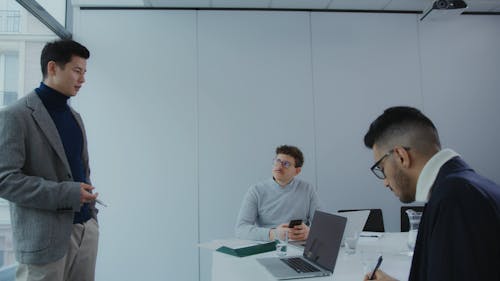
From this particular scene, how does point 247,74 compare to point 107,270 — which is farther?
point 247,74

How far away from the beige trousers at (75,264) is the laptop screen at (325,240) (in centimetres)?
116

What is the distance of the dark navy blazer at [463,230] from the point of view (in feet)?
2.99

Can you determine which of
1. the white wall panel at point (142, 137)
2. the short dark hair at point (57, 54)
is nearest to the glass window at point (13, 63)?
the white wall panel at point (142, 137)

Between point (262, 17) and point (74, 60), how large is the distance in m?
2.74

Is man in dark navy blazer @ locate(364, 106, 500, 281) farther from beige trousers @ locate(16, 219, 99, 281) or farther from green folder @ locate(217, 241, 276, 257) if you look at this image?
beige trousers @ locate(16, 219, 99, 281)

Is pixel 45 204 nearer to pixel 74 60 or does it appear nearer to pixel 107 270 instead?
pixel 74 60

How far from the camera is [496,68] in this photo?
4633mm

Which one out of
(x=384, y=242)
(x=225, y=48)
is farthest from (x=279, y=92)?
(x=384, y=242)

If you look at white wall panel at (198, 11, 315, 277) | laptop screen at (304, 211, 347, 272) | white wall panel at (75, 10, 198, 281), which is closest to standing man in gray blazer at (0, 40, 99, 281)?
laptop screen at (304, 211, 347, 272)

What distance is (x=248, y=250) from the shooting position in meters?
2.25

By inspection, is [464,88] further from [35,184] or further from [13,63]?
[13,63]

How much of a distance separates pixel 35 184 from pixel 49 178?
12 centimetres

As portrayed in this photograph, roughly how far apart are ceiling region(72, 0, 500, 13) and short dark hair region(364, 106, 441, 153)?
3262 millimetres

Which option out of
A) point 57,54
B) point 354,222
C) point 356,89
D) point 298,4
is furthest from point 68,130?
point 356,89
